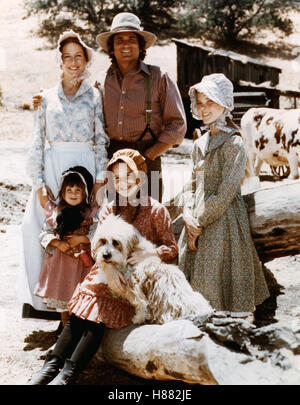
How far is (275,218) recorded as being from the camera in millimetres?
3744

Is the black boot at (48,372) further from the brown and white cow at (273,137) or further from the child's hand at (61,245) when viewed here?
the brown and white cow at (273,137)

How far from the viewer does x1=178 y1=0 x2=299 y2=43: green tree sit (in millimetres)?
24422

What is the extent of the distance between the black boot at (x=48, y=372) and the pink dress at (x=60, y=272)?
68 centimetres

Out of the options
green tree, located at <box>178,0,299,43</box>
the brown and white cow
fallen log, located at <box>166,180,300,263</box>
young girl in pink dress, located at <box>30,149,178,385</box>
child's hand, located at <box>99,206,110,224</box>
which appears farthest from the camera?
green tree, located at <box>178,0,299,43</box>

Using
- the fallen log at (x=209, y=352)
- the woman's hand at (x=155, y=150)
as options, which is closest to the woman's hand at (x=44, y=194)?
the woman's hand at (x=155, y=150)

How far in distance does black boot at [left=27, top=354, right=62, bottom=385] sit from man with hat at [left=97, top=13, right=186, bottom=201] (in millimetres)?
1792

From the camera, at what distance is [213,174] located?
3.61 metres

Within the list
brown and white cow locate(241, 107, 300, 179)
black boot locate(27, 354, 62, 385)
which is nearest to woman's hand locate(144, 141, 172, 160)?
black boot locate(27, 354, 62, 385)

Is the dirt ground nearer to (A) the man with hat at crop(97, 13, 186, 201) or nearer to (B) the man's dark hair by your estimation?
(A) the man with hat at crop(97, 13, 186, 201)

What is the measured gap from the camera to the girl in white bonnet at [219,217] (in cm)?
347

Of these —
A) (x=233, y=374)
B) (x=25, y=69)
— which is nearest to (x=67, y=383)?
(x=233, y=374)

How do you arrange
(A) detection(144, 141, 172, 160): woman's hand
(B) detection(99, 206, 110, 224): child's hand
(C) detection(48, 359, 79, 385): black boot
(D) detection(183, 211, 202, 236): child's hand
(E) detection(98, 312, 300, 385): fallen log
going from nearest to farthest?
(E) detection(98, 312, 300, 385): fallen log → (C) detection(48, 359, 79, 385): black boot → (B) detection(99, 206, 110, 224): child's hand → (D) detection(183, 211, 202, 236): child's hand → (A) detection(144, 141, 172, 160): woman's hand

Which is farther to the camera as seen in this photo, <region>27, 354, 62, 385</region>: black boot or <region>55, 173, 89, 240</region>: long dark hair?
<region>55, 173, 89, 240</region>: long dark hair
